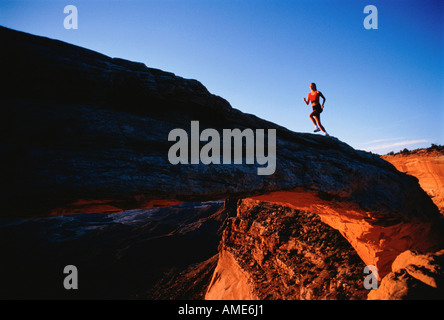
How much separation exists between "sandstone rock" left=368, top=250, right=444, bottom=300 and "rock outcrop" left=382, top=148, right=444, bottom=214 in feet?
16.7

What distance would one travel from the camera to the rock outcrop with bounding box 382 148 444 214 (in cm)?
800

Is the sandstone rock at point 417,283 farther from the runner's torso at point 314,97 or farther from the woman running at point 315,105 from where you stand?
the runner's torso at point 314,97

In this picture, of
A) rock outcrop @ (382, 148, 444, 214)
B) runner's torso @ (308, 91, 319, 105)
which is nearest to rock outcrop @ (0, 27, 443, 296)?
runner's torso @ (308, 91, 319, 105)

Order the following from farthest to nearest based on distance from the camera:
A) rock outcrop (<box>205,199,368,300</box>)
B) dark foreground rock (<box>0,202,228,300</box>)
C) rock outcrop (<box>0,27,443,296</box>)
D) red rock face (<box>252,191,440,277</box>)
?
dark foreground rock (<box>0,202,228,300</box>) → rock outcrop (<box>205,199,368,300</box>) → red rock face (<box>252,191,440,277</box>) → rock outcrop (<box>0,27,443,296</box>)

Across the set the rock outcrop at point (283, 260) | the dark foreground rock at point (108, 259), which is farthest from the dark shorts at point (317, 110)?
the dark foreground rock at point (108, 259)

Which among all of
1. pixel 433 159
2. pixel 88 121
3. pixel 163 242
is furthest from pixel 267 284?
pixel 163 242

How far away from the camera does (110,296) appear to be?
Result: 1280 centimetres

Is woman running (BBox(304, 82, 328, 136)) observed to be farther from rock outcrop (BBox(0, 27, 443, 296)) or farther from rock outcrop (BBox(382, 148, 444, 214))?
rock outcrop (BBox(382, 148, 444, 214))

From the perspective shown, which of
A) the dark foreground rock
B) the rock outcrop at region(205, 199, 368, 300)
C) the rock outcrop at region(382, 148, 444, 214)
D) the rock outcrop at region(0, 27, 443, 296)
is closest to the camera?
the rock outcrop at region(0, 27, 443, 296)

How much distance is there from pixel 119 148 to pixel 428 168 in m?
14.6

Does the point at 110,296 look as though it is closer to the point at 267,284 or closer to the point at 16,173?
the point at 267,284

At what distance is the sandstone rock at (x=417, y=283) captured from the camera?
360 centimetres

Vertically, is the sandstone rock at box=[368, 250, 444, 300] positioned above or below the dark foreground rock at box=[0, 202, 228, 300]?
above
